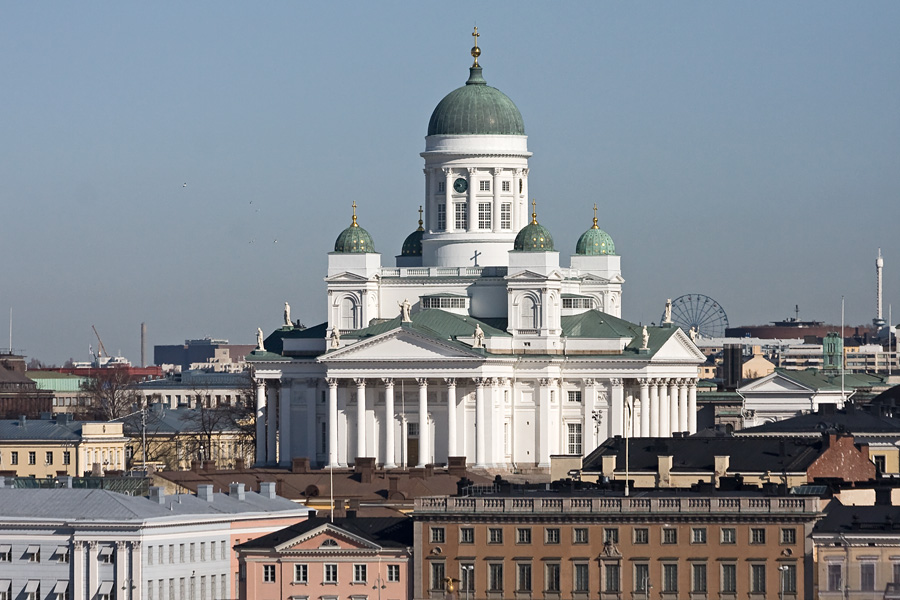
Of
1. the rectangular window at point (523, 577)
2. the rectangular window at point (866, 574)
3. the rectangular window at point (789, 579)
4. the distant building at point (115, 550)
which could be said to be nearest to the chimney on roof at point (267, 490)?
the distant building at point (115, 550)

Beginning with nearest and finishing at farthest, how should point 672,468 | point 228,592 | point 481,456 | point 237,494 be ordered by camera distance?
point 228,592 → point 237,494 → point 672,468 → point 481,456

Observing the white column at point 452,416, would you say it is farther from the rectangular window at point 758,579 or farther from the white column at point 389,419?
the rectangular window at point 758,579

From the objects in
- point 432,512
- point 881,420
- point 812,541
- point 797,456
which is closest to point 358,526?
point 432,512

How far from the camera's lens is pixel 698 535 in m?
113

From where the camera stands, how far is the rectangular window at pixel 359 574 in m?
115

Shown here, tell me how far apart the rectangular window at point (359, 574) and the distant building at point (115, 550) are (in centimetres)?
905

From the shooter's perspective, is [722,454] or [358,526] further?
[722,454]

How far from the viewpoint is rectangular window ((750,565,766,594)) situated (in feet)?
367

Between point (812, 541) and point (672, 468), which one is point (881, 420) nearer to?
point (672, 468)

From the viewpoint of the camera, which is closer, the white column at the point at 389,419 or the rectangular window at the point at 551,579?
the rectangular window at the point at 551,579

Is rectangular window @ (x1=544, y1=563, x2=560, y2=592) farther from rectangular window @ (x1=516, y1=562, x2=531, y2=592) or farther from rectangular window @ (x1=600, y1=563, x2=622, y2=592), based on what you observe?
rectangular window @ (x1=600, y1=563, x2=622, y2=592)

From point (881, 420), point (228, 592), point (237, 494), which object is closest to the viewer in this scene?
point (228, 592)

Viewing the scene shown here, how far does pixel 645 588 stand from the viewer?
369 ft

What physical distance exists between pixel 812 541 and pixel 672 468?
36075mm
